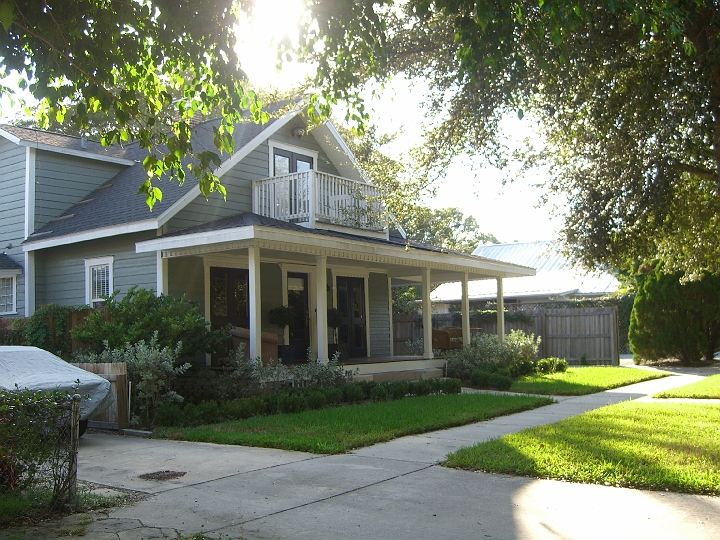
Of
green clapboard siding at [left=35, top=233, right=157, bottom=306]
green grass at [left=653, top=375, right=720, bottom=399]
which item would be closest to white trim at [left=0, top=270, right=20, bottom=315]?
green clapboard siding at [left=35, top=233, right=157, bottom=306]

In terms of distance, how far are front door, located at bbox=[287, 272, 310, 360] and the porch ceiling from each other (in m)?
0.58

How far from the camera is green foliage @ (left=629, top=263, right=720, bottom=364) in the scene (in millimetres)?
21891

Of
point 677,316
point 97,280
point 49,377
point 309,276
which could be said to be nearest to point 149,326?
point 49,377

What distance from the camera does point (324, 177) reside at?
16297 mm

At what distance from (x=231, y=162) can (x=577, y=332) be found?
14002 mm

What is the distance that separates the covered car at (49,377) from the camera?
8727 millimetres

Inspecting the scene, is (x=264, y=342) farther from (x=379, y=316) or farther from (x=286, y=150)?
(x=379, y=316)

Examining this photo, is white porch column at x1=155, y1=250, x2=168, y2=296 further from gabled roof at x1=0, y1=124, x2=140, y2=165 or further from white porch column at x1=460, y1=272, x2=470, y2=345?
white porch column at x1=460, y1=272, x2=470, y2=345

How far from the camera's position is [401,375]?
16328 millimetres

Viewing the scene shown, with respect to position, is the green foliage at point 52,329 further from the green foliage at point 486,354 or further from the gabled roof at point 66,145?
the green foliage at point 486,354

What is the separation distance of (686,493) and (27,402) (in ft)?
18.2

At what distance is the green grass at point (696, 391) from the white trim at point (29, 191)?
1429cm

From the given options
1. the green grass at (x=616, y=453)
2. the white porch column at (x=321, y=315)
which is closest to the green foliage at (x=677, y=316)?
the white porch column at (x=321, y=315)

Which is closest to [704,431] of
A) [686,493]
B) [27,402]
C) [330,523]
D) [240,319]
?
[686,493]
